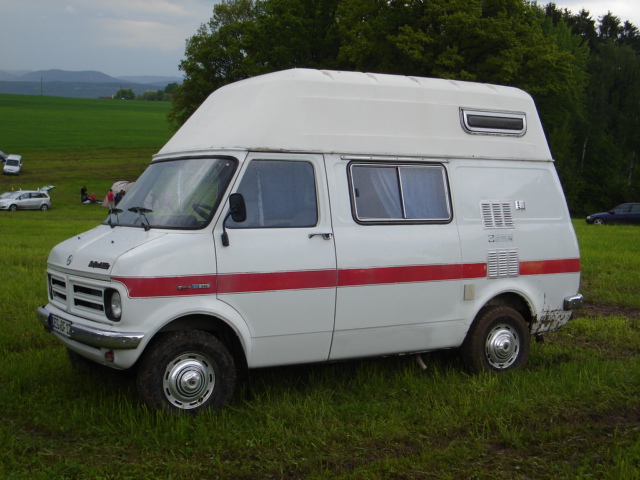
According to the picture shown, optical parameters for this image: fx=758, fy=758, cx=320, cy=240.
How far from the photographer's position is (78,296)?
6.26 meters

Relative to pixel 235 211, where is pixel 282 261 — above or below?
below

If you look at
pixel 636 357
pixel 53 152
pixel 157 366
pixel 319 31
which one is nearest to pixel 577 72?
pixel 319 31

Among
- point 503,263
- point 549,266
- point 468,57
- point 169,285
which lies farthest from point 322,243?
point 468,57

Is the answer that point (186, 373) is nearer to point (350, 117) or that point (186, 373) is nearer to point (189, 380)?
point (189, 380)

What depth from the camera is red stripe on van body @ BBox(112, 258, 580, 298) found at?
229 inches

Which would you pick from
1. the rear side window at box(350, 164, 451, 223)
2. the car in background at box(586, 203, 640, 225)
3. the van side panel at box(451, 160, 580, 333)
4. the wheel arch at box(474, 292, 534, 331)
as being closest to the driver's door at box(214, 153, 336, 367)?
the rear side window at box(350, 164, 451, 223)

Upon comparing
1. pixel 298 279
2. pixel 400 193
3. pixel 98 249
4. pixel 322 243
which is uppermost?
pixel 400 193

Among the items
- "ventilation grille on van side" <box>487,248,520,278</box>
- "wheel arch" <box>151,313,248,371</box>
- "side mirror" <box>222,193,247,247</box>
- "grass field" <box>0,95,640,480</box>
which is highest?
"side mirror" <box>222,193,247,247</box>

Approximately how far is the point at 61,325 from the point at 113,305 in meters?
0.80

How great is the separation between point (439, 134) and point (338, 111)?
1211 millimetres

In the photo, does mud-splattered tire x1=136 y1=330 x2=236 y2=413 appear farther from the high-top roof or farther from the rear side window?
the rear side window

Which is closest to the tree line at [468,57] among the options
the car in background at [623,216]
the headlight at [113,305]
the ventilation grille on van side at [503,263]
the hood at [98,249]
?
the car in background at [623,216]

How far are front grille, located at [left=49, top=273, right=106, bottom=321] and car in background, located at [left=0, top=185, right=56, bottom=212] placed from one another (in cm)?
3894

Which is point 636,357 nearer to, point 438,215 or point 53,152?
point 438,215
